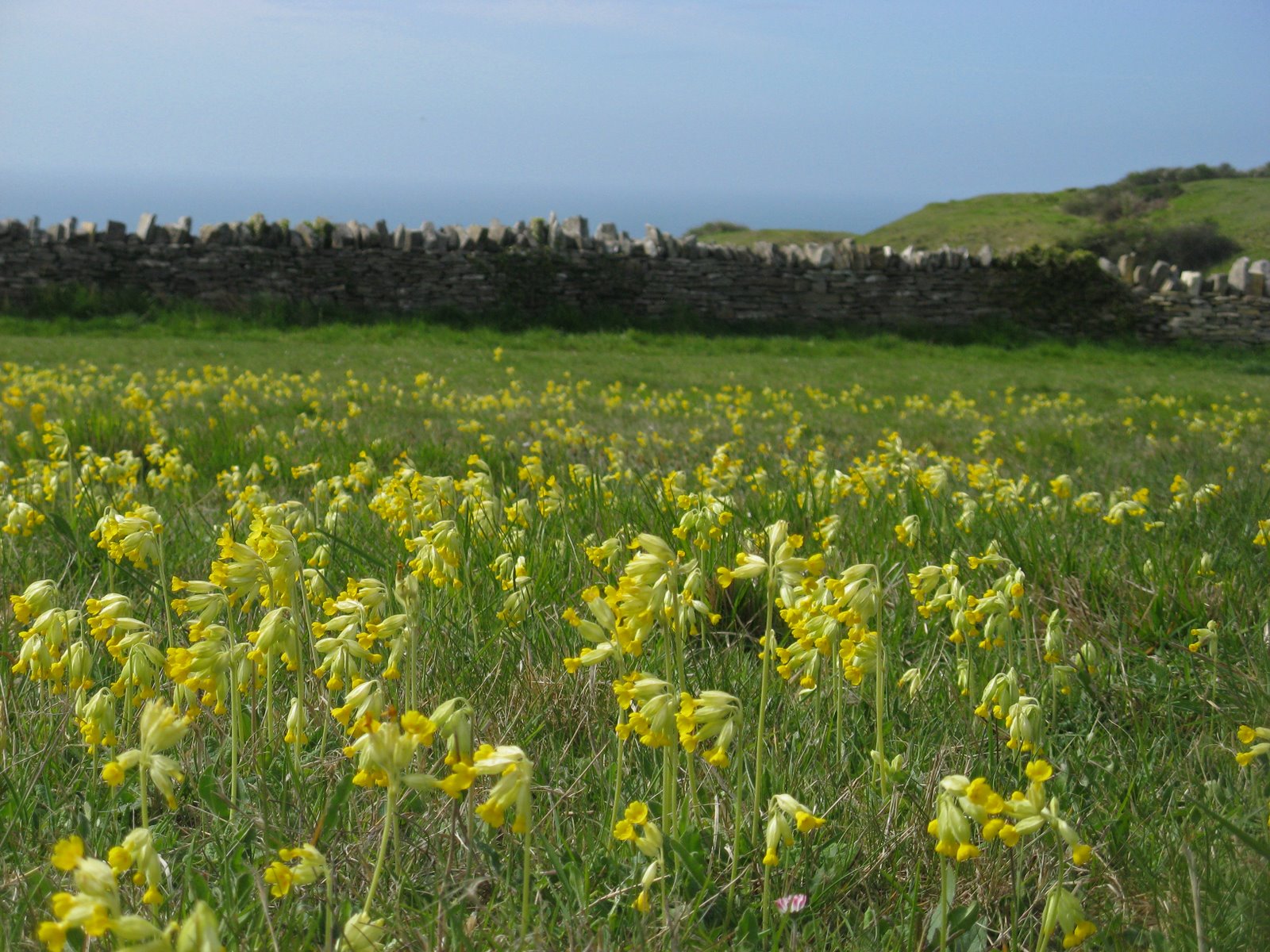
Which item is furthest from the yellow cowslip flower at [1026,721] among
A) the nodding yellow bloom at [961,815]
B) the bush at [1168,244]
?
the bush at [1168,244]

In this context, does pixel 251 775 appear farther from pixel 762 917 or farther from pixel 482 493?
pixel 482 493

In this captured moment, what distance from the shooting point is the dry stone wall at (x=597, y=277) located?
64.0 ft

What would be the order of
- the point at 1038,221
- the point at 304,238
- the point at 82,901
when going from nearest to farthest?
the point at 82,901 → the point at 304,238 → the point at 1038,221

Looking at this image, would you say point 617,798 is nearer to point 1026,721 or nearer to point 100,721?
point 1026,721

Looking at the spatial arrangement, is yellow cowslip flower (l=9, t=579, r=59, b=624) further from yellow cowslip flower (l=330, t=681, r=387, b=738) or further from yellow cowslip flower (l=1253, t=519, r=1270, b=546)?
yellow cowslip flower (l=1253, t=519, r=1270, b=546)

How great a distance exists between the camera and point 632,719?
1774 mm

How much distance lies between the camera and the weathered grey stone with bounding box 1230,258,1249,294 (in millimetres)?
21547

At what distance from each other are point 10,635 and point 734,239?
3958cm

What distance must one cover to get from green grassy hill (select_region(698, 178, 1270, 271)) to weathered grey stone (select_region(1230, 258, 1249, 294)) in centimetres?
925

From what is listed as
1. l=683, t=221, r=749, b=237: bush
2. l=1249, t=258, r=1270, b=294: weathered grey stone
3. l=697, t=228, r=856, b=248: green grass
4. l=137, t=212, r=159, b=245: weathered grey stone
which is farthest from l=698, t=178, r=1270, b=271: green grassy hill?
l=137, t=212, r=159, b=245: weathered grey stone

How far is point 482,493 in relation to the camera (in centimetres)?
368

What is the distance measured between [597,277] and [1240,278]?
499 inches

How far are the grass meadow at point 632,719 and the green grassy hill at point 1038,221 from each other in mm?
29815

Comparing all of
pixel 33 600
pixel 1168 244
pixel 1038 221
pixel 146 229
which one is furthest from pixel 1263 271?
pixel 33 600
